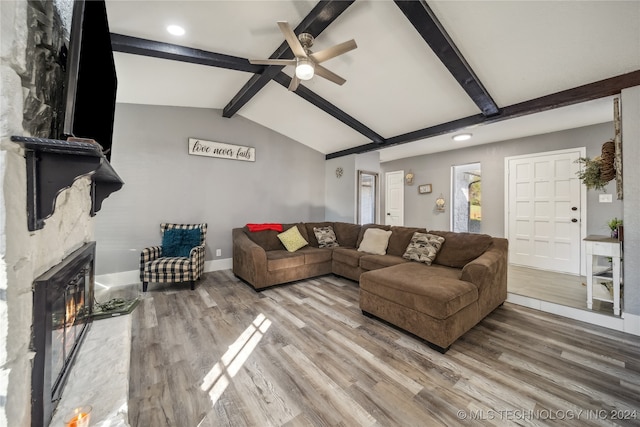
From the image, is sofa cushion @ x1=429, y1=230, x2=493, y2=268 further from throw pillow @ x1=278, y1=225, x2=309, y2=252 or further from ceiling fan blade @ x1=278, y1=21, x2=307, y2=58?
ceiling fan blade @ x1=278, y1=21, x2=307, y2=58

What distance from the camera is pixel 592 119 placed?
3.35 m

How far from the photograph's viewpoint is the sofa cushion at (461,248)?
2.76 metres

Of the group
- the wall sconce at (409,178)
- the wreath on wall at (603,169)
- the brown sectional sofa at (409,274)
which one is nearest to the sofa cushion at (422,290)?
the brown sectional sofa at (409,274)

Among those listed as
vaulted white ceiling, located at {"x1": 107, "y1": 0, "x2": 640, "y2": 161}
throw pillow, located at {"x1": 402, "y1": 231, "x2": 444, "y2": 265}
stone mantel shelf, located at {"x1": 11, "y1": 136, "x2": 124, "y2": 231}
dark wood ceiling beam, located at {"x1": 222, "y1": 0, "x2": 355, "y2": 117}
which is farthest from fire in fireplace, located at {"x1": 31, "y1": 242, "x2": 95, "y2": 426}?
throw pillow, located at {"x1": 402, "y1": 231, "x2": 444, "y2": 265}

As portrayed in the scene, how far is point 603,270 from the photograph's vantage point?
262cm

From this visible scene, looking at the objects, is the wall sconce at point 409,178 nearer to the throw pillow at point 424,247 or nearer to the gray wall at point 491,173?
the gray wall at point 491,173

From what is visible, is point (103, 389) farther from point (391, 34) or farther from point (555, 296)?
point (555, 296)

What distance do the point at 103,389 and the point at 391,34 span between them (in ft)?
10.9

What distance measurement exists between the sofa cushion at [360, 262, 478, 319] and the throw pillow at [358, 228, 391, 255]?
1.07 metres

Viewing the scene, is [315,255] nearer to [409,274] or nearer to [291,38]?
[409,274]

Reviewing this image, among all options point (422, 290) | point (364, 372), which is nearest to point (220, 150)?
point (422, 290)

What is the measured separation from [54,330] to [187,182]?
3.29 m

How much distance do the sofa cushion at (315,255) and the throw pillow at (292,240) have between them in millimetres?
113

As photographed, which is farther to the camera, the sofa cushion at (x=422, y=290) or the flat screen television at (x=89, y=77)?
the sofa cushion at (x=422, y=290)
